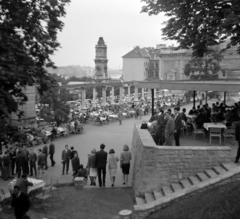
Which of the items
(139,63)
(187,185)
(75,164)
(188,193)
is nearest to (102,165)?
(75,164)

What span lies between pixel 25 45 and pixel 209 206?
19.8ft

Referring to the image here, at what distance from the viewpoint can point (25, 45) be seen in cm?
842

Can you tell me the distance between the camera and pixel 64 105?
24109 mm

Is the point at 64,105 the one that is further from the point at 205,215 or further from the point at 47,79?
the point at 205,215

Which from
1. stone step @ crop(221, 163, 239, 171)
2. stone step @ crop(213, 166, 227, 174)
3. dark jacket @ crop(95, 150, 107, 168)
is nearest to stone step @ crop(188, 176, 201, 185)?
stone step @ crop(213, 166, 227, 174)

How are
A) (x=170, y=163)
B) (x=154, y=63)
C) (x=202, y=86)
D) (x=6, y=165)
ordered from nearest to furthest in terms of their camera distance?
(x=170, y=163), (x=6, y=165), (x=202, y=86), (x=154, y=63)

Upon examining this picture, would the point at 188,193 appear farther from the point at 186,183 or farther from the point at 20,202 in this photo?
the point at 20,202

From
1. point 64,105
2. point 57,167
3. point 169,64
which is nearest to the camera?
point 57,167

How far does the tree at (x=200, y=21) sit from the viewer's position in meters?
11.5

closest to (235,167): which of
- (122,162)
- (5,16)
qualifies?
(122,162)

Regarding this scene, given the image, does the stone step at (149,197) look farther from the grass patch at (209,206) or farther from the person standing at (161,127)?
the person standing at (161,127)

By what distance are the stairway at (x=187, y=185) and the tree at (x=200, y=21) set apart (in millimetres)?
5126

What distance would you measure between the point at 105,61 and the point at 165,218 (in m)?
77.2

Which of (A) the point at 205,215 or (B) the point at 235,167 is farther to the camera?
(B) the point at 235,167
